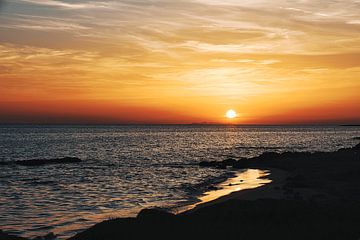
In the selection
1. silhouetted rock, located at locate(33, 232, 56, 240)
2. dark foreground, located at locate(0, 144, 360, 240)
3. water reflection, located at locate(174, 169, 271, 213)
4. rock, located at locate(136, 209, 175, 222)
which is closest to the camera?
dark foreground, located at locate(0, 144, 360, 240)

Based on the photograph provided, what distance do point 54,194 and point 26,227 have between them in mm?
11056

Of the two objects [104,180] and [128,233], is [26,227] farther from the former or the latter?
[104,180]

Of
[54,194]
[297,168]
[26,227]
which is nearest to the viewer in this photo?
[26,227]

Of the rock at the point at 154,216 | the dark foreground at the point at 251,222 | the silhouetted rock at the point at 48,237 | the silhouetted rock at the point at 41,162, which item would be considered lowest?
the silhouetted rock at the point at 41,162

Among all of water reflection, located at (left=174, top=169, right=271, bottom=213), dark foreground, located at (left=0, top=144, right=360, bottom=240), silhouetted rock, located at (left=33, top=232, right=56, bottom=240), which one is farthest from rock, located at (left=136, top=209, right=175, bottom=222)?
water reflection, located at (left=174, top=169, right=271, bottom=213)

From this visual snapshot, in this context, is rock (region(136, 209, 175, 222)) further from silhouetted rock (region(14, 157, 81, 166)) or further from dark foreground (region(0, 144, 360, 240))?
silhouetted rock (region(14, 157, 81, 166))

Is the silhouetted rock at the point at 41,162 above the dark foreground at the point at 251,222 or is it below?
below

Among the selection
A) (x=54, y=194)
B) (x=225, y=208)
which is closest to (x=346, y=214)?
(x=225, y=208)

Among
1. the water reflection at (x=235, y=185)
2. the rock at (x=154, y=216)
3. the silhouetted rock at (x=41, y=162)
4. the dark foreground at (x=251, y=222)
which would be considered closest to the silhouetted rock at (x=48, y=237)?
the dark foreground at (x=251, y=222)

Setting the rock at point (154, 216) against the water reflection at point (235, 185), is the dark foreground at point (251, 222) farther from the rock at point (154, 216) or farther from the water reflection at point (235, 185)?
the water reflection at point (235, 185)

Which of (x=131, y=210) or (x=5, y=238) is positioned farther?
(x=131, y=210)

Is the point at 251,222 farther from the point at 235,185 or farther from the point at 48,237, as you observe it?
the point at 235,185

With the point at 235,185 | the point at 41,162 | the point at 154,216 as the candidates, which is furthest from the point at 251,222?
the point at 41,162

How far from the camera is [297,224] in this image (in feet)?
59.8
